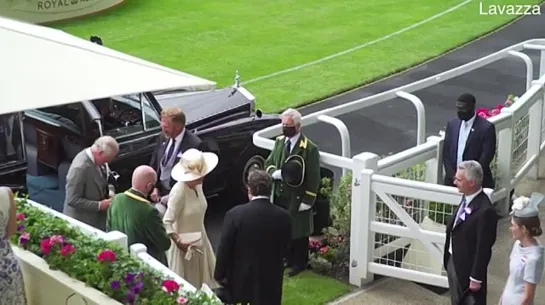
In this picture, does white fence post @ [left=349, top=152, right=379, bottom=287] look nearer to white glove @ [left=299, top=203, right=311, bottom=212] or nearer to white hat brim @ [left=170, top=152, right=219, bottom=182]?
white glove @ [left=299, top=203, right=311, bottom=212]

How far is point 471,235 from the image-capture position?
6977 millimetres

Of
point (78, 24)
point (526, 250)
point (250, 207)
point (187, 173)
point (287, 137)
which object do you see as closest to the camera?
point (526, 250)

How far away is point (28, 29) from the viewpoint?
26.7ft

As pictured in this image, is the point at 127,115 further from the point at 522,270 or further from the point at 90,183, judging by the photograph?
the point at 522,270

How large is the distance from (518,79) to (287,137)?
10721 mm

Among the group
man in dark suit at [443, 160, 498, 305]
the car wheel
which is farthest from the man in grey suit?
man in dark suit at [443, 160, 498, 305]

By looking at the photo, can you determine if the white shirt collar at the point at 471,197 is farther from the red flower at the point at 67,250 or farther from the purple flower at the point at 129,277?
the red flower at the point at 67,250

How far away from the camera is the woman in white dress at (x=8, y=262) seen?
597 centimetres

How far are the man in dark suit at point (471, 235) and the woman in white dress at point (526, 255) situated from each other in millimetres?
382

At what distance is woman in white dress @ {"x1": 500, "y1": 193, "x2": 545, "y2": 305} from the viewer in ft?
20.9

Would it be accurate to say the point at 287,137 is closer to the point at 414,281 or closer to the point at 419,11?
the point at 414,281

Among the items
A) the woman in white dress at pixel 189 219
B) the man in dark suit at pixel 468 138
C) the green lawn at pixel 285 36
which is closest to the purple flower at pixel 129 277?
the woman in white dress at pixel 189 219

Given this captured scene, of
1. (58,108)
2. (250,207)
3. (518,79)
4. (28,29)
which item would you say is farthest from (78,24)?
(250,207)

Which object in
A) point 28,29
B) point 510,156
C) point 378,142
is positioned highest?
point 28,29
